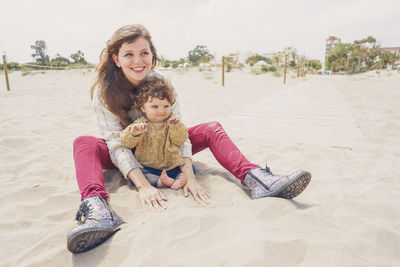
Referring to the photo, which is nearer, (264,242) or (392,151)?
(264,242)

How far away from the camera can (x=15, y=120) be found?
4039 millimetres

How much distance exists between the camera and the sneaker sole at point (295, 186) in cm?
166

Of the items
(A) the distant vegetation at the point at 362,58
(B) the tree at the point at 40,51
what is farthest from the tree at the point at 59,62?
(A) the distant vegetation at the point at 362,58

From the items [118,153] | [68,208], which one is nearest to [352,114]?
[118,153]

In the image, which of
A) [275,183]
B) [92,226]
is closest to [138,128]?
[92,226]

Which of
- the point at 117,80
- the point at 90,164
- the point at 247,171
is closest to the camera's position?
the point at 90,164

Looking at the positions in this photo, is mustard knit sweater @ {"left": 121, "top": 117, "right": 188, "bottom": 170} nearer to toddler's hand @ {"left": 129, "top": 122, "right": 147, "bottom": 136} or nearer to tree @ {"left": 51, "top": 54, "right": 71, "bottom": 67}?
toddler's hand @ {"left": 129, "top": 122, "right": 147, "bottom": 136}

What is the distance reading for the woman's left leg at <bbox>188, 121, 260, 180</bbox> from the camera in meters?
1.95

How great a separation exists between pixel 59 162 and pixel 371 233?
2549mm

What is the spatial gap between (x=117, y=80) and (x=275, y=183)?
142 cm

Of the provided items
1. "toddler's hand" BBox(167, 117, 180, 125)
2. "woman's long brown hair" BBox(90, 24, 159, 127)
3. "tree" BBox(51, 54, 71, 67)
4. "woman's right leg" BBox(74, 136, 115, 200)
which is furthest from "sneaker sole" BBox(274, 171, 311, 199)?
"tree" BBox(51, 54, 71, 67)

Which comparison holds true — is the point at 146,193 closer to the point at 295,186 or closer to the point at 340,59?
the point at 295,186

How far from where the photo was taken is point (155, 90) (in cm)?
197

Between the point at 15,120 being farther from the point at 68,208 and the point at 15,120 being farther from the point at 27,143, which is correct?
the point at 68,208
